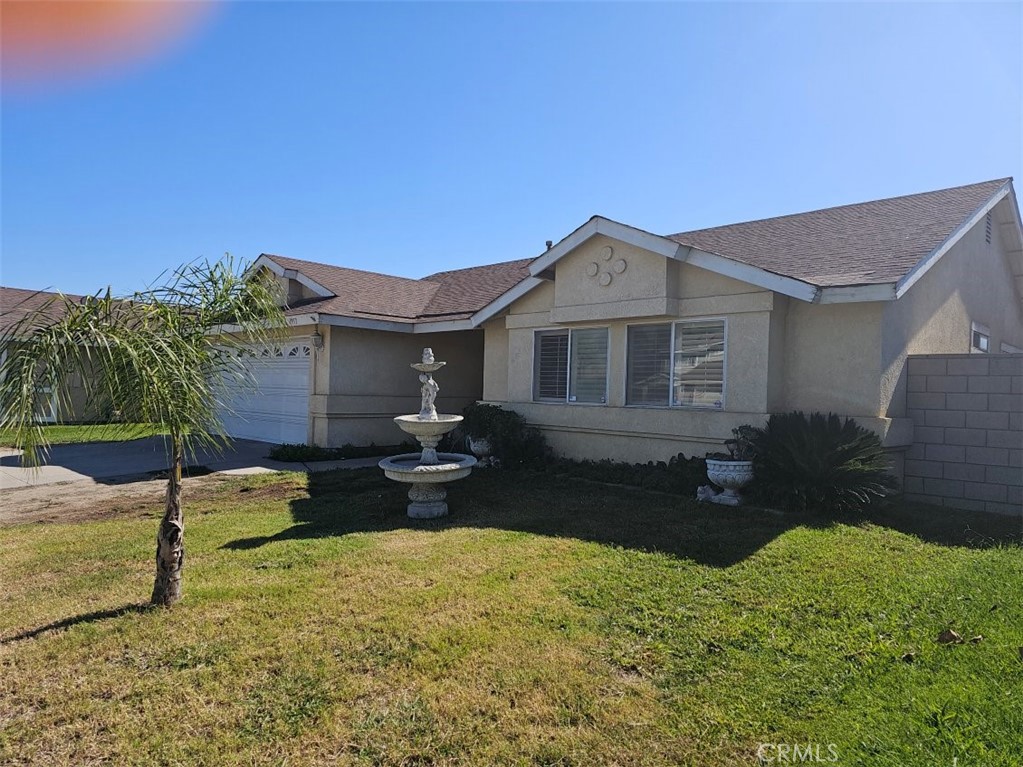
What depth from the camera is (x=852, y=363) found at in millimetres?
8461

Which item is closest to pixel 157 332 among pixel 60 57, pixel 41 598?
pixel 41 598

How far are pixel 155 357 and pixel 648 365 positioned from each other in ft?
25.1

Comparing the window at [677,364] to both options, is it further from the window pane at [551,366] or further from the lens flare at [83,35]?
the lens flare at [83,35]

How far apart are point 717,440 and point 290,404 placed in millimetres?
10248

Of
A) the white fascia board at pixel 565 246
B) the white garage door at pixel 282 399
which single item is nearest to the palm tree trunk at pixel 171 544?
the white fascia board at pixel 565 246

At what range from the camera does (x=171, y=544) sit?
4.75 meters

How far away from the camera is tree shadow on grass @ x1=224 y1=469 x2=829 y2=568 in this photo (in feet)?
21.5

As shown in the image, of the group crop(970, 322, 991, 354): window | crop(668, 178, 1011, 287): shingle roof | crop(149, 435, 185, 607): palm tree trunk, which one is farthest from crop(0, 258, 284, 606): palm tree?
crop(970, 322, 991, 354): window

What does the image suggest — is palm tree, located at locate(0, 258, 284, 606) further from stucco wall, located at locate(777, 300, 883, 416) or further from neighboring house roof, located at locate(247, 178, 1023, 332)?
stucco wall, located at locate(777, 300, 883, 416)

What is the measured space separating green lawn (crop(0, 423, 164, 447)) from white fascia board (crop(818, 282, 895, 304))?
7.64 metres

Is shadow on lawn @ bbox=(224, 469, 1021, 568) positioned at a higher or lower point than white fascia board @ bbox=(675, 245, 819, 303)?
lower

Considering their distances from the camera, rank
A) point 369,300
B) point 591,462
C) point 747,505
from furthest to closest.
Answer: point 369,300 < point 591,462 < point 747,505

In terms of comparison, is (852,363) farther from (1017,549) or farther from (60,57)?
(60,57)

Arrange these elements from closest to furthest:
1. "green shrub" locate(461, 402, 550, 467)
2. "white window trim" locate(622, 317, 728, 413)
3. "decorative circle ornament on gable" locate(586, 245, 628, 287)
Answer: "white window trim" locate(622, 317, 728, 413), "decorative circle ornament on gable" locate(586, 245, 628, 287), "green shrub" locate(461, 402, 550, 467)
